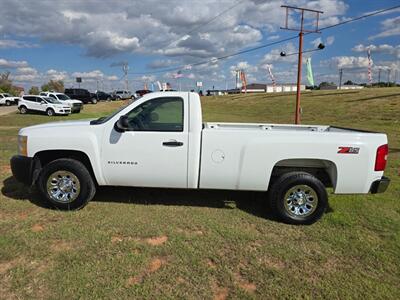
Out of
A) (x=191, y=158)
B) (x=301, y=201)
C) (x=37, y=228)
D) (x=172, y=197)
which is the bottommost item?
(x=37, y=228)

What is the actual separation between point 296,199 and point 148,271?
2302 mm

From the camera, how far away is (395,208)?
5199mm

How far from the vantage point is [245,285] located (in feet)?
10.3

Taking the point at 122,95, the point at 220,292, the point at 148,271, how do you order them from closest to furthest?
the point at 220,292
the point at 148,271
the point at 122,95

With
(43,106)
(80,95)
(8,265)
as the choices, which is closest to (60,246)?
(8,265)

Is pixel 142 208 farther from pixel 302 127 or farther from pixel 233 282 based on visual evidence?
pixel 302 127

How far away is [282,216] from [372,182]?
50.3 inches

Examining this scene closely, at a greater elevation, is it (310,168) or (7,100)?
(7,100)

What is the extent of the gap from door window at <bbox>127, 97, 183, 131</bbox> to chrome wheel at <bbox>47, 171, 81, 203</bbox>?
1.19 metres

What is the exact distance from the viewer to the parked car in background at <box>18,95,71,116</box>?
2575cm

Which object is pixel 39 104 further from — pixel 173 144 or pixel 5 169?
pixel 173 144

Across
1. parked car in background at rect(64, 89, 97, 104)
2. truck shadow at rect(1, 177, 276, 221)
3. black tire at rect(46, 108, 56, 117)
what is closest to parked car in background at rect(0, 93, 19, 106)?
parked car in background at rect(64, 89, 97, 104)

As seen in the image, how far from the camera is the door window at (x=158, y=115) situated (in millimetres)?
4590

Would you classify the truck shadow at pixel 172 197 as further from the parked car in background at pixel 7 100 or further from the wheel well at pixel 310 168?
the parked car in background at pixel 7 100
